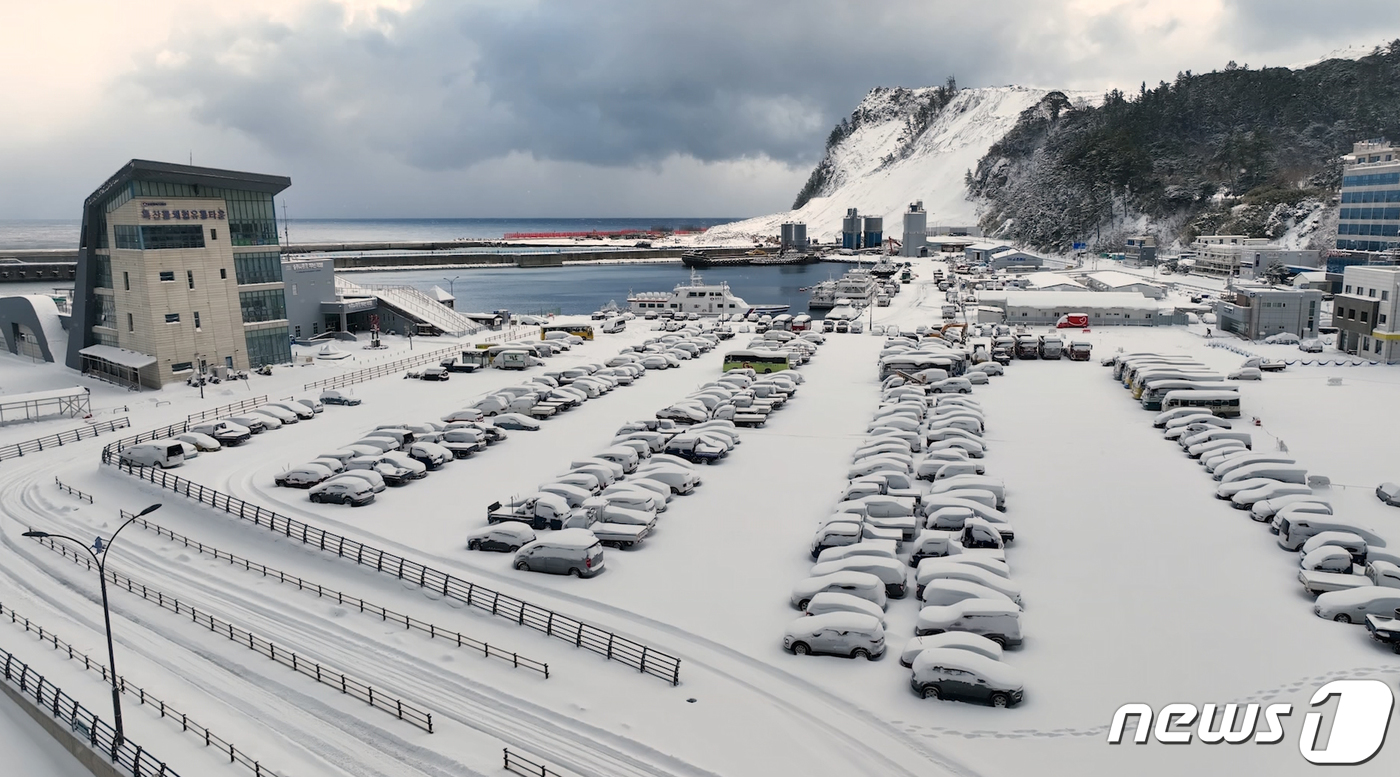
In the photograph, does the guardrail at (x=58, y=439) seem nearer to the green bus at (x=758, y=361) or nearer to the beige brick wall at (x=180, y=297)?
the beige brick wall at (x=180, y=297)

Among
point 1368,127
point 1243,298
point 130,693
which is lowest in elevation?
point 130,693

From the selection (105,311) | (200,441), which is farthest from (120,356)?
(200,441)

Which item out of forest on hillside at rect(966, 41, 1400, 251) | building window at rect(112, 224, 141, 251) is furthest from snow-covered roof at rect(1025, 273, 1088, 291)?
building window at rect(112, 224, 141, 251)

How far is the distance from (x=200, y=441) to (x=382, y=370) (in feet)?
53.4

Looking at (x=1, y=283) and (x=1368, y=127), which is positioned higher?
(x=1368, y=127)

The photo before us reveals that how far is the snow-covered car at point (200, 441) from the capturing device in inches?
1233

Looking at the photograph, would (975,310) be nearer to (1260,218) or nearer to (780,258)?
(1260,218)

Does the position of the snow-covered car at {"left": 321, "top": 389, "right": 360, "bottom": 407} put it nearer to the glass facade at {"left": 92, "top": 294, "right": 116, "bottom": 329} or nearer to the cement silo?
the glass facade at {"left": 92, "top": 294, "right": 116, "bottom": 329}

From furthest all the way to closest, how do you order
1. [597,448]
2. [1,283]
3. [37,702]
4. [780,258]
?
[780,258], [1,283], [597,448], [37,702]

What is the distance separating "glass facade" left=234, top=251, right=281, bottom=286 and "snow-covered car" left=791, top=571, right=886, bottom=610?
39435 mm

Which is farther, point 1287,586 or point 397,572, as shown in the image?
point 397,572

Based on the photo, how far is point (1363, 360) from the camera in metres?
44.9

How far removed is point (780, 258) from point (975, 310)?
109822 mm

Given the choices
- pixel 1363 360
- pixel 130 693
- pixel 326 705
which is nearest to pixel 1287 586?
pixel 326 705
